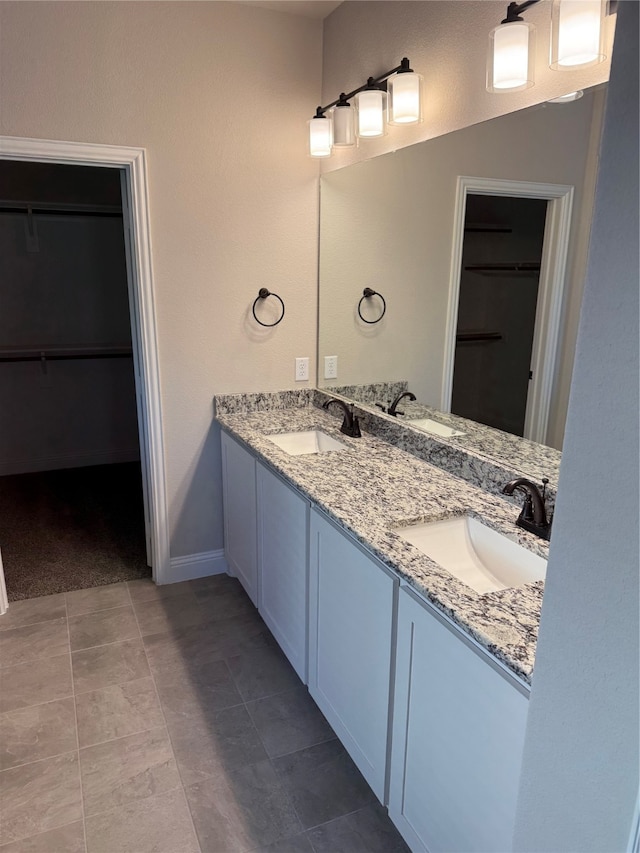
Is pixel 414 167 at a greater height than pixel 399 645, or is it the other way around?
pixel 414 167

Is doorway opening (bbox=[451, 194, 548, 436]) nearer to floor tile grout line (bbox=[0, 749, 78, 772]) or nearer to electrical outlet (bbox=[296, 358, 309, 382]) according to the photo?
electrical outlet (bbox=[296, 358, 309, 382])

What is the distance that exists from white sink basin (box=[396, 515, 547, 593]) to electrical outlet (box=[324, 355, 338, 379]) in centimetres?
139

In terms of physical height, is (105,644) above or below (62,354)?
below

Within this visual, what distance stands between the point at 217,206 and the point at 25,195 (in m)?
2.34

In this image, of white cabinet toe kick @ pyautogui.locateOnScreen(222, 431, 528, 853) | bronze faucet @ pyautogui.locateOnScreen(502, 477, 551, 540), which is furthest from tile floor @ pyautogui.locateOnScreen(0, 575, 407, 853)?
bronze faucet @ pyautogui.locateOnScreen(502, 477, 551, 540)

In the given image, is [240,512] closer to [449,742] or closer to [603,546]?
[449,742]

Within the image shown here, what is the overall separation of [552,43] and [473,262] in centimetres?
70

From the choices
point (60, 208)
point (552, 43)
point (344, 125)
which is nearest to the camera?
point (552, 43)

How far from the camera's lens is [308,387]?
3.10 meters

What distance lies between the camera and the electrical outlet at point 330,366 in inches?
118

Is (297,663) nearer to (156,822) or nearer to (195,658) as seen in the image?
(195,658)

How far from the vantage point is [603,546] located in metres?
0.68

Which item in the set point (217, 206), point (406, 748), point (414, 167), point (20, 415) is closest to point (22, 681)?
point (406, 748)

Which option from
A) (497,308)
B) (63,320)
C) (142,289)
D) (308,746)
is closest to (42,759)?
(308,746)
